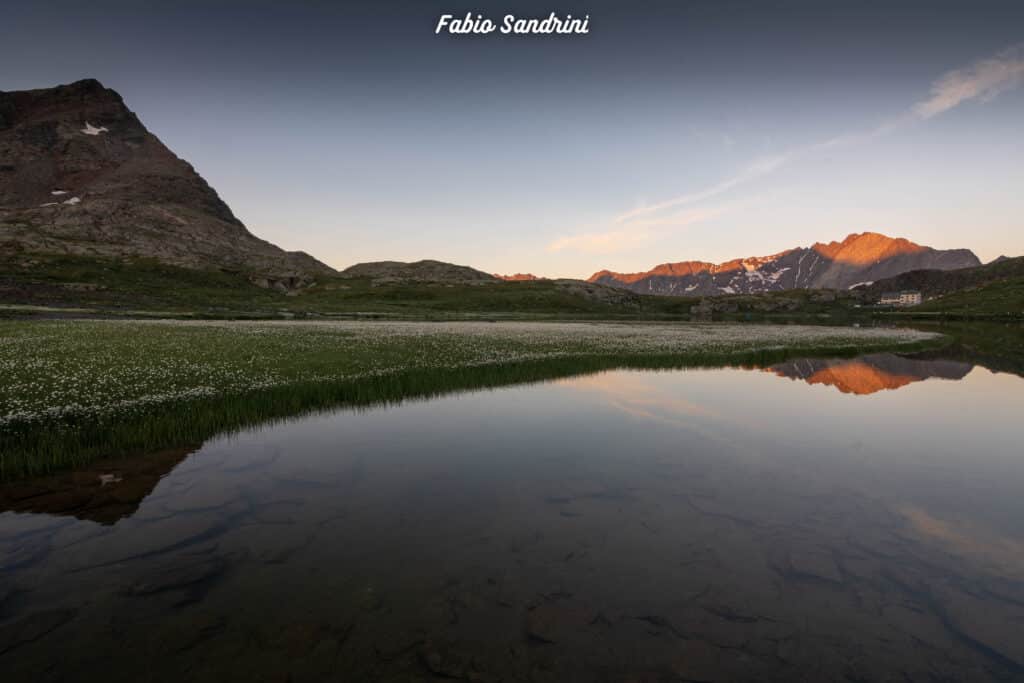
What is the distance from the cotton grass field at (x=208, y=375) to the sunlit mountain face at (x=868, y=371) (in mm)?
4240

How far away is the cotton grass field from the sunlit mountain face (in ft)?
13.9

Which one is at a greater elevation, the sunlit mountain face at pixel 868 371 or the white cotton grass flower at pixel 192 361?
the white cotton grass flower at pixel 192 361

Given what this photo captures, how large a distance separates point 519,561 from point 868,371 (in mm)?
35313

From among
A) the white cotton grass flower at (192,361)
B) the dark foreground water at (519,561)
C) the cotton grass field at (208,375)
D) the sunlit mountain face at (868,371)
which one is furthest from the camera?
the sunlit mountain face at (868,371)

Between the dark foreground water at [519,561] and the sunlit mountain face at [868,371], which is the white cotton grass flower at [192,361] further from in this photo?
the sunlit mountain face at [868,371]

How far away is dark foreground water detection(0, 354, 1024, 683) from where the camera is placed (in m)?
5.76

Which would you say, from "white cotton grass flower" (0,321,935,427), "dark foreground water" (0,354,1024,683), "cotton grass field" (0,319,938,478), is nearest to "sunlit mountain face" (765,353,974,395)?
"cotton grass field" (0,319,938,478)

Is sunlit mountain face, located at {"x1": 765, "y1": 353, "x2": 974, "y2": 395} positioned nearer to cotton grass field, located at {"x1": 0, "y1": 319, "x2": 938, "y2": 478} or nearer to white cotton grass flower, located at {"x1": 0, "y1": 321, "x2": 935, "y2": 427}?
cotton grass field, located at {"x1": 0, "y1": 319, "x2": 938, "y2": 478}

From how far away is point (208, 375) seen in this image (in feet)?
67.4

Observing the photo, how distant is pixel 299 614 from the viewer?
21.2 ft

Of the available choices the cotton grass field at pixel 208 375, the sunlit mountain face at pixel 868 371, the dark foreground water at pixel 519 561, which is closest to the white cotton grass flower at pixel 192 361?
the cotton grass field at pixel 208 375

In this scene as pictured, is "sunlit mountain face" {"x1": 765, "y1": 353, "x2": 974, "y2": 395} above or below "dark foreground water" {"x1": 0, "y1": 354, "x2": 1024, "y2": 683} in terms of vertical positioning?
below

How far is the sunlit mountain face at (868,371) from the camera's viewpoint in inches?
1092

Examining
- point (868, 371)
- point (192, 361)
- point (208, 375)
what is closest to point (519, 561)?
point (208, 375)
